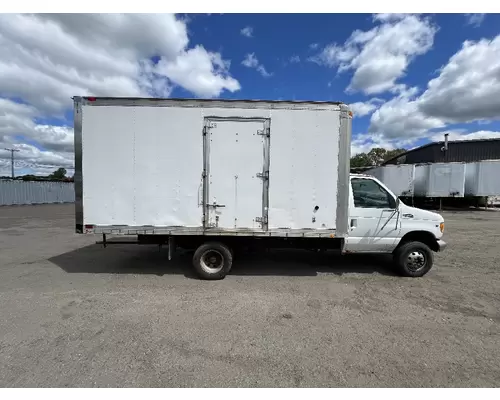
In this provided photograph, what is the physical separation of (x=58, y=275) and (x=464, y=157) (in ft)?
124

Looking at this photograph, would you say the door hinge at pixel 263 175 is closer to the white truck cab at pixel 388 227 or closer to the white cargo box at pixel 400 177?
the white truck cab at pixel 388 227

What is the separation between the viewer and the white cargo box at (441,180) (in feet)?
61.4

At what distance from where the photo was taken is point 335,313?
365cm

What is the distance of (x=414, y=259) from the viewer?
508 centimetres

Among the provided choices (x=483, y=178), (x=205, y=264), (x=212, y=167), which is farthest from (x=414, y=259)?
(x=483, y=178)

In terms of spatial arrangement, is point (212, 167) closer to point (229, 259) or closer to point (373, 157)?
point (229, 259)

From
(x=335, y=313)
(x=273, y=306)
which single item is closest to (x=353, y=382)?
(x=335, y=313)

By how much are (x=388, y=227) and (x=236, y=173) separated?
10.7 feet

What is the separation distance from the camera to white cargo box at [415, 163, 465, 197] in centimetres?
1872

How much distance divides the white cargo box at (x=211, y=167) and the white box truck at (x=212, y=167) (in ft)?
0.06

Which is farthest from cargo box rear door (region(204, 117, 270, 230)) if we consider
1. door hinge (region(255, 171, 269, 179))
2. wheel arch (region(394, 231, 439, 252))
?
wheel arch (region(394, 231, 439, 252))

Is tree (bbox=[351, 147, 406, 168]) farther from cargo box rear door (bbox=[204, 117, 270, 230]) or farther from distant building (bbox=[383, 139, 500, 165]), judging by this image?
cargo box rear door (bbox=[204, 117, 270, 230])

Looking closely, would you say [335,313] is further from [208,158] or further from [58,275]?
[58,275]

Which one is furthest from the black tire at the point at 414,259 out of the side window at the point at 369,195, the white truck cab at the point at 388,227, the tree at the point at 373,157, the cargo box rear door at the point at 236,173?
the tree at the point at 373,157
